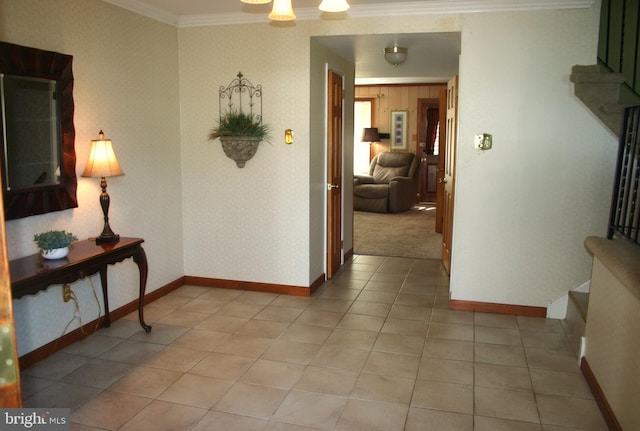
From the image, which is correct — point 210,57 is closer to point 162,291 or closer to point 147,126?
point 147,126

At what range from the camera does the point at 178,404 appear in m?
2.88

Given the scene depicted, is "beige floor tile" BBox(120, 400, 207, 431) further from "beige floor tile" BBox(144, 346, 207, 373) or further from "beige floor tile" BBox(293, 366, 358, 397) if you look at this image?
"beige floor tile" BBox(293, 366, 358, 397)

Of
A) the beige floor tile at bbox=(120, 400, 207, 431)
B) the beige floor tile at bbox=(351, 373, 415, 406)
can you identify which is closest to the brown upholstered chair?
the beige floor tile at bbox=(351, 373, 415, 406)

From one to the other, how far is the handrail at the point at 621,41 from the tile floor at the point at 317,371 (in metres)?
2.01

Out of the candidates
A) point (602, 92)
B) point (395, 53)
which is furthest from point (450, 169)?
point (602, 92)

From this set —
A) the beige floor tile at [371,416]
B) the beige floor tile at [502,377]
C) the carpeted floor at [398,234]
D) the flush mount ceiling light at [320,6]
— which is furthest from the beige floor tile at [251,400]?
the carpeted floor at [398,234]

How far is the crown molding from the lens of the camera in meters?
3.96

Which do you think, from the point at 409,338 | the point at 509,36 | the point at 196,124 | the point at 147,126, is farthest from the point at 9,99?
the point at 509,36

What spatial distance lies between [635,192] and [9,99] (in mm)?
3637

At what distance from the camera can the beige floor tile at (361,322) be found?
403 cm

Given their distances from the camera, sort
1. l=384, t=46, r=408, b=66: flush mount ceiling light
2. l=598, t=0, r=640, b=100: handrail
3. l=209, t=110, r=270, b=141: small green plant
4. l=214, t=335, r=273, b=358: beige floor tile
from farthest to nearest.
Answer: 1. l=384, t=46, r=408, b=66: flush mount ceiling light
2. l=209, t=110, r=270, b=141: small green plant
3. l=598, t=0, r=640, b=100: handrail
4. l=214, t=335, r=273, b=358: beige floor tile

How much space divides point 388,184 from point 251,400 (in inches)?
294

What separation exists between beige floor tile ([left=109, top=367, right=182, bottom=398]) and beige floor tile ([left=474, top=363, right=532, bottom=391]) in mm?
1816

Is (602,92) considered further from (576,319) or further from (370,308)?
(370,308)
